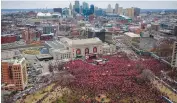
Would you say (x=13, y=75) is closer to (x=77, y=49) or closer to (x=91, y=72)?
(x=91, y=72)

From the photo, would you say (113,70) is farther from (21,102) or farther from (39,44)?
(39,44)

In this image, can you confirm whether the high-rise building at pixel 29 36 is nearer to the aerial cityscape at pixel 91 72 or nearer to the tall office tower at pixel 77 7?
the aerial cityscape at pixel 91 72

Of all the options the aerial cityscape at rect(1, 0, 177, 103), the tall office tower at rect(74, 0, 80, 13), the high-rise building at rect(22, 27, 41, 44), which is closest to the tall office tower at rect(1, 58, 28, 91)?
the aerial cityscape at rect(1, 0, 177, 103)

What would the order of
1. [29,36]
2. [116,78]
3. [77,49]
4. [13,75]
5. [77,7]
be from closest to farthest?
1. [13,75]
2. [116,78]
3. [77,49]
4. [29,36]
5. [77,7]

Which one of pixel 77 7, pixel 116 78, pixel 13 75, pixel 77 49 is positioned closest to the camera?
pixel 13 75

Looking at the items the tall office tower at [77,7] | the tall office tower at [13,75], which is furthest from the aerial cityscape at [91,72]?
the tall office tower at [77,7]

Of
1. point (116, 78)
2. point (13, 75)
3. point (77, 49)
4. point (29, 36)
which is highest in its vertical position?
point (29, 36)

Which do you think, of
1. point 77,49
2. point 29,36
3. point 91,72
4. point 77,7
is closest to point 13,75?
point 91,72

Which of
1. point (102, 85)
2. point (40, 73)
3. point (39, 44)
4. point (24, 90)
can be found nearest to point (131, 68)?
point (102, 85)
